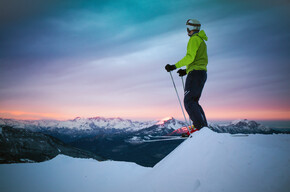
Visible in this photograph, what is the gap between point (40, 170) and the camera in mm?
7203

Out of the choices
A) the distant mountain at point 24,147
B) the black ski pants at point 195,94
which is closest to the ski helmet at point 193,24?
the black ski pants at point 195,94

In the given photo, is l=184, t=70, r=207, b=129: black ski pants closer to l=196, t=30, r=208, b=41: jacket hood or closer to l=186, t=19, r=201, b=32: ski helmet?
l=196, t=30, r=208, b=41: jacket hood

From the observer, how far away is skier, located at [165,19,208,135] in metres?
4.93

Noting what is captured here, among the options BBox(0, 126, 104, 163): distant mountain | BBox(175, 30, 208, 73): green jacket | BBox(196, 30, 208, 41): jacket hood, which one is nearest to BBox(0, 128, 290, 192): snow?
BBox(175, 30, 208, 73): green jacket

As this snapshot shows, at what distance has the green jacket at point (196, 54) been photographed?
16.0ft

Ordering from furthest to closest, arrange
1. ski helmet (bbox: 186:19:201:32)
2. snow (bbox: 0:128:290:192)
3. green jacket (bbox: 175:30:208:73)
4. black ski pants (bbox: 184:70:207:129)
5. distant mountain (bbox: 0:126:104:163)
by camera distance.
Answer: distant mountain (bbox: 0:126:104:163), ski helmet (bbox: 186:19:201:32), black ski pants (bbox: 184:70:207:129), green jacket (bbox: 175:30:208:73), snow (bbox: 0:128:290:192)

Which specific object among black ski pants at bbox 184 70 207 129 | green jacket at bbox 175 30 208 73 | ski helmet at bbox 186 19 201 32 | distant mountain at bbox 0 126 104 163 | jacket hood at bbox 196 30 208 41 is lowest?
distant mountain at bbox 0 126 104 163

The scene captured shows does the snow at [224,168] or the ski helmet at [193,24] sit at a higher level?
the ski helmet at [193,24]

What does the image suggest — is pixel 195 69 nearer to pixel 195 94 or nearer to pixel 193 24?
pixel 195 94

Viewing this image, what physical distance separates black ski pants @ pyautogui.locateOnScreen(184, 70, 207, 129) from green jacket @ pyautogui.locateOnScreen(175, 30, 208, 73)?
9.4 inches

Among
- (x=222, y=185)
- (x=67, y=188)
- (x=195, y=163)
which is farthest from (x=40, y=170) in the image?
(x=222, y=185)

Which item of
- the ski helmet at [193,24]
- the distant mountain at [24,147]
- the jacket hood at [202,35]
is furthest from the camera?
the distant mountain at [24,147]

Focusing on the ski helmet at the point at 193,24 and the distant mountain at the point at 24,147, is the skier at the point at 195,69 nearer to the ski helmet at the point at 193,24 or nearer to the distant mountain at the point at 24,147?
the ski helmet at the point at 193,24

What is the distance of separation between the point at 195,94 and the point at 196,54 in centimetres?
131
